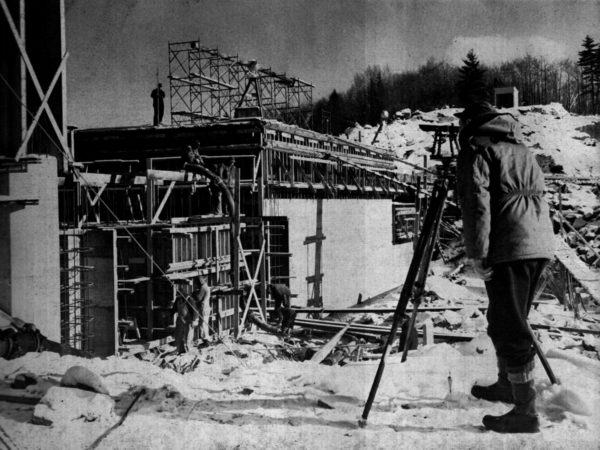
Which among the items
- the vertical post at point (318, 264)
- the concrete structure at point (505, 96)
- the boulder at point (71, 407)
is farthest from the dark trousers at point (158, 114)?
the concrete structure at point (505, 96)

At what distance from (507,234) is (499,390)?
128cm

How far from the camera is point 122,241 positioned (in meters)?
12.8

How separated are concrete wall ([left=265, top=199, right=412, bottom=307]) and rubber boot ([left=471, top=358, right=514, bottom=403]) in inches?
487

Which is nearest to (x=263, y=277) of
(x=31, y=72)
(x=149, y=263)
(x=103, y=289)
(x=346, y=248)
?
(x=149, y=263)

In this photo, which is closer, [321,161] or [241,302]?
[241,302]

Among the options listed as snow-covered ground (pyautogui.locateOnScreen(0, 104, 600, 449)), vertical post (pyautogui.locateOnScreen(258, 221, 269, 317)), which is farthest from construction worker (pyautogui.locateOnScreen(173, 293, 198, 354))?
snow-covered ground (pyautogui.locateOnScreen(0, 104, 600, 449))

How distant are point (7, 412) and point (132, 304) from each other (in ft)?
30.5

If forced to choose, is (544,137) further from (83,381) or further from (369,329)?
(83,381)

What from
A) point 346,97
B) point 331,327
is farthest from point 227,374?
point 346,97

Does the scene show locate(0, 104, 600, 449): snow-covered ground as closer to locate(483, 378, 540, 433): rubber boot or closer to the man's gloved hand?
locate(483, 378, 540, 433): rubber boot

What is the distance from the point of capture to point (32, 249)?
20.6 feet

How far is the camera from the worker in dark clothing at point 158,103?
1719 cm

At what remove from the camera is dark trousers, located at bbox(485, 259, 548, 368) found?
3361 mm

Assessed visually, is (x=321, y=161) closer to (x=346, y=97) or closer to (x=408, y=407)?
(x=408, y=407)
